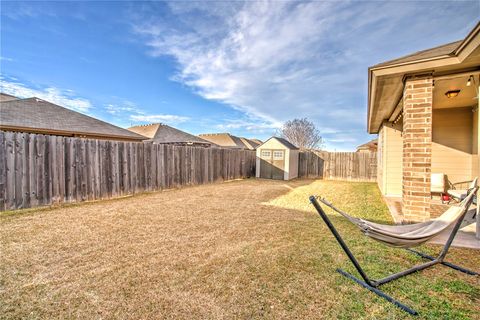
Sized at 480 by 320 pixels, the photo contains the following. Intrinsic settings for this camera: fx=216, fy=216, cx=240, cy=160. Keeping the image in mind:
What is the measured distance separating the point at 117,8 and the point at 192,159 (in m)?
5.76

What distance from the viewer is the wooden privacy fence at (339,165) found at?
12.2m

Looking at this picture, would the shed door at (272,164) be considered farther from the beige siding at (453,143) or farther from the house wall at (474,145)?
the house wall at (474,145)

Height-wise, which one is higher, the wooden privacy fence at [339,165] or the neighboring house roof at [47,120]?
the neighboring house roof at [47,120]

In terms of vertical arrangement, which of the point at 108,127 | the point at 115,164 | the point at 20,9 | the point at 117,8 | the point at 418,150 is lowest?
the point at 115,164

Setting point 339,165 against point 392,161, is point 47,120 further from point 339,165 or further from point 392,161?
point 339,165

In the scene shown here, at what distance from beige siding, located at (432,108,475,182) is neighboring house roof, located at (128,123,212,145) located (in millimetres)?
15440

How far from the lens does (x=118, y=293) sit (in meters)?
2.01

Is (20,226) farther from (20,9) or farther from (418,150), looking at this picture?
(418,150)

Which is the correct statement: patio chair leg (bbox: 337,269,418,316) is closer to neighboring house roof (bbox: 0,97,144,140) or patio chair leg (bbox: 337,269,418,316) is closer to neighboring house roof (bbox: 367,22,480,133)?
neighboring house roof (bbox: 367,22,480,133)

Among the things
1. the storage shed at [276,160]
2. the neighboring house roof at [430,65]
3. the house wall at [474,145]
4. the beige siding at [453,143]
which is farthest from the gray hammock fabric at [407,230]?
the storage shed at [276,160]

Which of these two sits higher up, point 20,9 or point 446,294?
point 20,9

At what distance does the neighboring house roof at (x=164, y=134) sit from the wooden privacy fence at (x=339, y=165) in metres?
9.40

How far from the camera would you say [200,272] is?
94.8 inches

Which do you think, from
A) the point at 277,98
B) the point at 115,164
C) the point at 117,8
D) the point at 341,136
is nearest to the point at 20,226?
the point at 115,164
